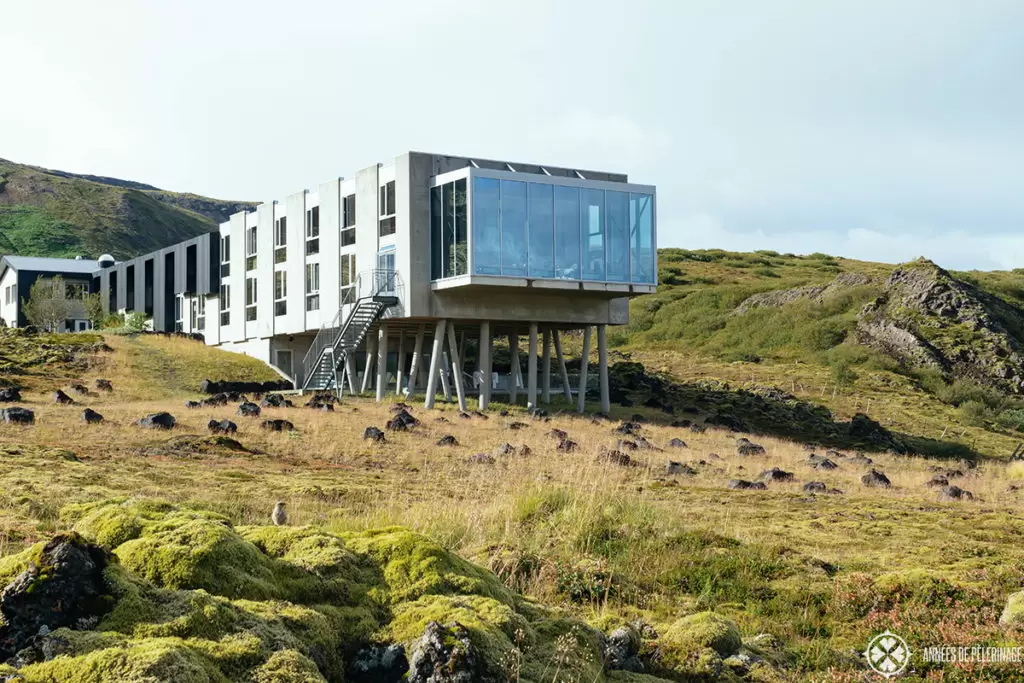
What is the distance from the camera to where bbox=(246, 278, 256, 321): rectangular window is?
63550 millimetres

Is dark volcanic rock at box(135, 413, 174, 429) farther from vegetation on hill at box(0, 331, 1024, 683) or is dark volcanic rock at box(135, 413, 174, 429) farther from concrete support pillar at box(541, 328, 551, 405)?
concrete support pillar at box(541, 328, 551, 405)

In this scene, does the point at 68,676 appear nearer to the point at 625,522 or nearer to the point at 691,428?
the point at 625,522

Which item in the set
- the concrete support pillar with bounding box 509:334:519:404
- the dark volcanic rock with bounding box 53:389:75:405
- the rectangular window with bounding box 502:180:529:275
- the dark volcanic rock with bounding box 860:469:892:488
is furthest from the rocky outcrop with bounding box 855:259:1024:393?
the dark volcanic rock with bounding box 53:389:75:405

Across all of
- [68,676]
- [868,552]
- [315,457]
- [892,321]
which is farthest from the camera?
[892,321]

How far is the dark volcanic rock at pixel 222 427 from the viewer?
2763 cm

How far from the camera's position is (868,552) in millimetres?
14758

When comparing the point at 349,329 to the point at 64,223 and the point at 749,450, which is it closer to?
the point at 749,450

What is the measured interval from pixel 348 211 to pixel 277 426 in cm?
2444

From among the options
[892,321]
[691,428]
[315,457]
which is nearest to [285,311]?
[691,428]

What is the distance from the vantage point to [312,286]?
5603cm

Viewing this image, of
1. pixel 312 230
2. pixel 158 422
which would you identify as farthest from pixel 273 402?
pixel 312 230

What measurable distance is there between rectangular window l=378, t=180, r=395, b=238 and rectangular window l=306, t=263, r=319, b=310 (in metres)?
7.69

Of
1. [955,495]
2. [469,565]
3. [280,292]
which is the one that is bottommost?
[955,495]

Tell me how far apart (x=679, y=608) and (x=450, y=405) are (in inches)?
1459
